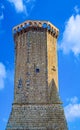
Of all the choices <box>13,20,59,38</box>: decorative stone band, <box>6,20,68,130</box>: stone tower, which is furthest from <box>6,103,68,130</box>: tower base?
<box>13,20,59,38</box>: decorative stone band

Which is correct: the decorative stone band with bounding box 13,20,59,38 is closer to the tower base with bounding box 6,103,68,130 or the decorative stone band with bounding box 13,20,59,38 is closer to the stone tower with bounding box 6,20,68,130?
the stone tower with bounding box 6,20,68,130

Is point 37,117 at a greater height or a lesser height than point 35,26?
lesser

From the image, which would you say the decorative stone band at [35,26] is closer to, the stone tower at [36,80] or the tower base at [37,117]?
the stone tower at [36,80]

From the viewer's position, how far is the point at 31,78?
78.4 feet

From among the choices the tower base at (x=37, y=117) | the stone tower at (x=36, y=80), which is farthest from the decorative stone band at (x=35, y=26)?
the tower base at (x=37, y=117)

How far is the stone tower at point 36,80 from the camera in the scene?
22.0 m

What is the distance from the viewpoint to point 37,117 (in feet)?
72.9

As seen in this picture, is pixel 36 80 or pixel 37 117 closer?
pixel 37 117

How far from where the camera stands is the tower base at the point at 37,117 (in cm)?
2175

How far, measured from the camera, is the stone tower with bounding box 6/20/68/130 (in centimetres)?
2202

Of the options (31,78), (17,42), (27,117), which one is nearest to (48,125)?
(27,117)

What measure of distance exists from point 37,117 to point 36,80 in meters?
3.02

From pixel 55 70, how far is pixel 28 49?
8.97ft

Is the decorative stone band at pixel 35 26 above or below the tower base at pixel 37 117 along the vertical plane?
above
